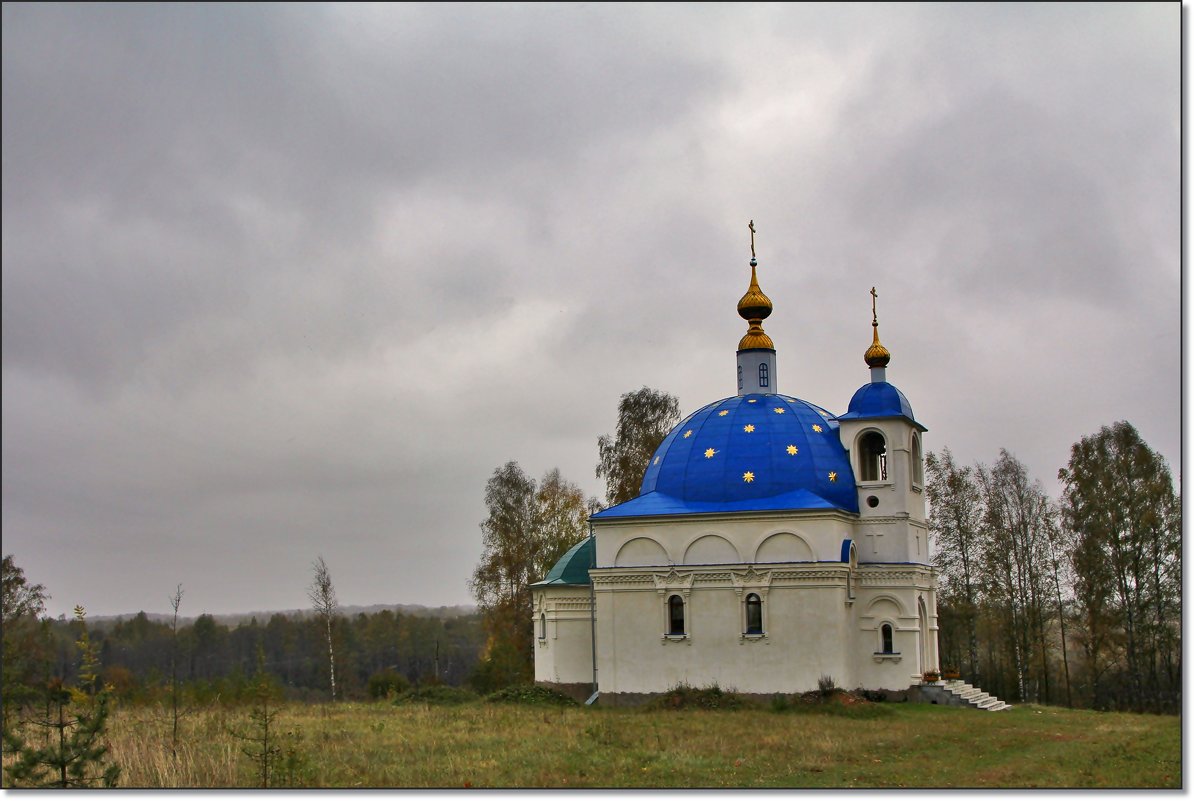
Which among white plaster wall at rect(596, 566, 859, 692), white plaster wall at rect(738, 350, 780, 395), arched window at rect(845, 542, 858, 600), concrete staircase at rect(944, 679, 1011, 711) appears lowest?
concrete staircase at rect(944, 679, 1011, 711)

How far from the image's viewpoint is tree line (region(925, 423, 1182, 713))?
3241cm

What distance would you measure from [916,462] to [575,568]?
951 centimetres

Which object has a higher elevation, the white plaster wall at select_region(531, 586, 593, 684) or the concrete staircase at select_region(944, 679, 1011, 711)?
the white plaster wall at select_region(531, 586, 593, 684)

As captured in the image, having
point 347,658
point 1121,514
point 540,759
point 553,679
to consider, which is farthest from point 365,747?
point 347,658

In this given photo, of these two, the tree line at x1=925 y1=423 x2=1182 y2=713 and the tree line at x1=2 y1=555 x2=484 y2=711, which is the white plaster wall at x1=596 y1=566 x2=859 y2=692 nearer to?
the tree line at x1=925 y1=423 x2=1182 y2=713

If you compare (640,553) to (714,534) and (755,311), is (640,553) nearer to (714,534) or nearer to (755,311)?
(714,534)

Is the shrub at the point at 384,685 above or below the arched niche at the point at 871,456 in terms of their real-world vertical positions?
below

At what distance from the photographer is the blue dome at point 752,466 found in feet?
98.9

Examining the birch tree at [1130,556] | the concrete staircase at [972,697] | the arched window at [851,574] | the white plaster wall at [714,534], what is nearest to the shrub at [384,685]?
the white plaster wall at [714,534]

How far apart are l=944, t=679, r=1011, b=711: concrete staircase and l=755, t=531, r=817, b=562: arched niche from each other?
4.38 m

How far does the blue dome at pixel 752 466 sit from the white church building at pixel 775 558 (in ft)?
0.12

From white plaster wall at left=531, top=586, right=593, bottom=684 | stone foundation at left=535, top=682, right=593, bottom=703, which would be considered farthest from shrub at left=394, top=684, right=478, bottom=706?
white plaster wall at left=531, top=586, right=593, bottom=684

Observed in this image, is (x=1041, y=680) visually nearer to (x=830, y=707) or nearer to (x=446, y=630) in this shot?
(x=830, y=707)

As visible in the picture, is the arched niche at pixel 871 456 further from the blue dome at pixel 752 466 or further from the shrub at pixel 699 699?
the shrub at pixel 699 699
